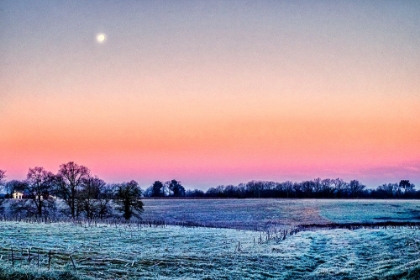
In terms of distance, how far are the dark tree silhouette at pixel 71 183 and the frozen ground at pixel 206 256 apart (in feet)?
128

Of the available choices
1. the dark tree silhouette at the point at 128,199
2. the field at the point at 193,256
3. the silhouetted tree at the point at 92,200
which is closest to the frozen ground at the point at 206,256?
the field at the point at 193,256

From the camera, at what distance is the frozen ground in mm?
23562

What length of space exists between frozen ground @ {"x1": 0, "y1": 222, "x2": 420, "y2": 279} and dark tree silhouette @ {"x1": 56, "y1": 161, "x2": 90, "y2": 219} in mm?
38942

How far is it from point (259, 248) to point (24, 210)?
65360mm

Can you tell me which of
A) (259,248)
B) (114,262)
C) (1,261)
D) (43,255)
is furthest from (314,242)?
(1,261)

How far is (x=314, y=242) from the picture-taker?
4184cm

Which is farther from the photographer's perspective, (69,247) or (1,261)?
(69,247)

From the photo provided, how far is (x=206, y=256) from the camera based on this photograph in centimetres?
3014

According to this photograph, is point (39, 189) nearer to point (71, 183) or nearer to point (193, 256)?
point (71, 183)

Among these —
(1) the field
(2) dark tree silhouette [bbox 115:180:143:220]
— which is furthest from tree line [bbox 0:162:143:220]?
(1) the field

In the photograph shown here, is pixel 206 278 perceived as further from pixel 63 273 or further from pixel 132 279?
pixel 63 273

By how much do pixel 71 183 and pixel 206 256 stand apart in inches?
2402

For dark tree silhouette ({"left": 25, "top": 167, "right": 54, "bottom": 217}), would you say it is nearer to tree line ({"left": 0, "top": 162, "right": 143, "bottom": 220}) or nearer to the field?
tree line ({"left": 0, "top": 162, "right": 143, "bottom": 220})

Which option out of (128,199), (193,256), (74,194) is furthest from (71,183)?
(193,256)
